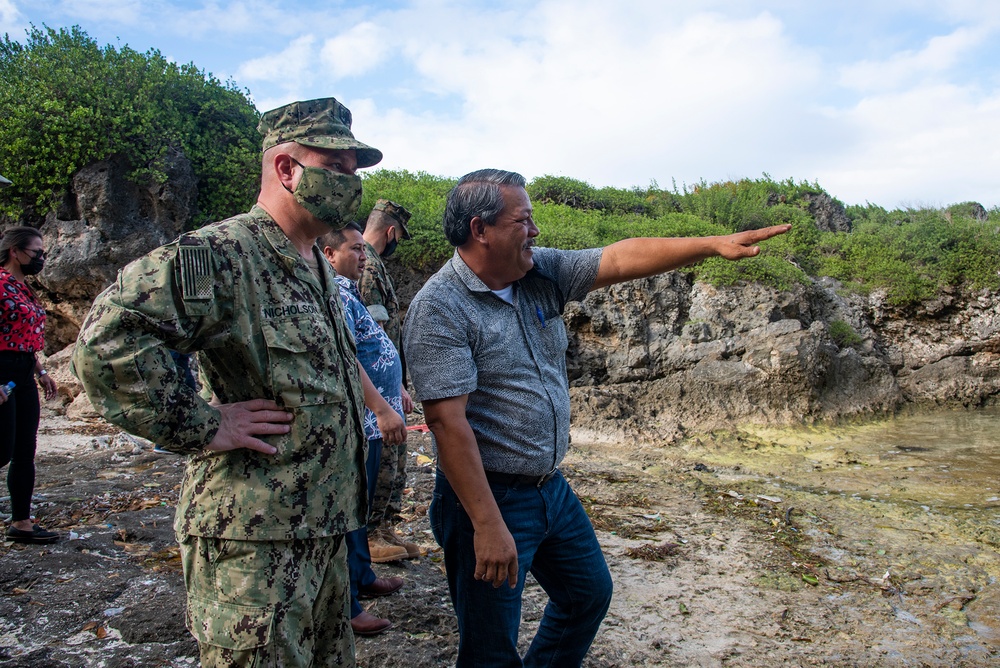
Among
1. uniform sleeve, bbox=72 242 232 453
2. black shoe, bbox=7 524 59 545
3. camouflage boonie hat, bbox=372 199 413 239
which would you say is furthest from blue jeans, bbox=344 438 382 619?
black shoe, bbox=7 524 59 545

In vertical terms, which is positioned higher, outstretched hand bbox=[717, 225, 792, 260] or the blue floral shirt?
outstretched hand bbox=[717, 225, 792, 260]

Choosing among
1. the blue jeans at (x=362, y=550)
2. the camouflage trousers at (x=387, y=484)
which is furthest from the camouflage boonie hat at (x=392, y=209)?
the blue jeans at (x=362, y=550)

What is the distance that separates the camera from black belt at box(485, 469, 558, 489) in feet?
7.80

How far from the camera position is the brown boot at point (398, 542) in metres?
4.14

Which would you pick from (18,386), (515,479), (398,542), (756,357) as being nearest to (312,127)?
(515,479)

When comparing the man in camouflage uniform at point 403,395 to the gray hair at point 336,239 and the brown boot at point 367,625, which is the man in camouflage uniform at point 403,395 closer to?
the gray hair at point 336,239

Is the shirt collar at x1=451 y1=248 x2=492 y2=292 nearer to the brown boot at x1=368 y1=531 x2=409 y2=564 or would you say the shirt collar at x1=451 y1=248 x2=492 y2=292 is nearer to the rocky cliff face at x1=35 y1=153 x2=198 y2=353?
the brown boot at x1=368 y1=531 x2=409 y2=564

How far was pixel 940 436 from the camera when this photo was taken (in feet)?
24.0

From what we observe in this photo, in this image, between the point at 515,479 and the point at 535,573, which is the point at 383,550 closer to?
the point at 535,573

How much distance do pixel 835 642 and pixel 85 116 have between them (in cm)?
922

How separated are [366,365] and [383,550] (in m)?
1.15

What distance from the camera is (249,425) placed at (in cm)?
186

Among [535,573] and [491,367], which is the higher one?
[491,367]

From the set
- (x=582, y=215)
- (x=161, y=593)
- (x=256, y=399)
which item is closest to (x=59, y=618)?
(x=161, y=593)
